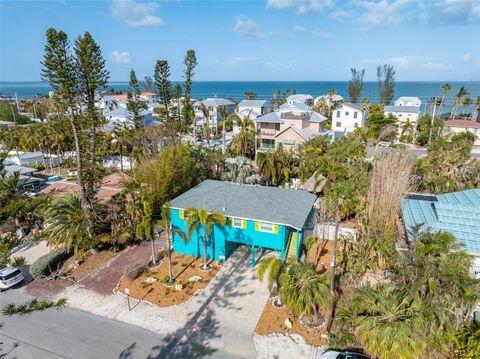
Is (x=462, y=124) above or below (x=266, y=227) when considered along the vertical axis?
above

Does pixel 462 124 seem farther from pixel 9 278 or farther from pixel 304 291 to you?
pixel 9 278

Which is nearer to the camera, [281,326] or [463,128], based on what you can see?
[281,326]

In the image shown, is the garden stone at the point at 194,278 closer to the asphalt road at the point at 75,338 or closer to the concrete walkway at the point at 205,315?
the concrete walkway at the point at 205,315

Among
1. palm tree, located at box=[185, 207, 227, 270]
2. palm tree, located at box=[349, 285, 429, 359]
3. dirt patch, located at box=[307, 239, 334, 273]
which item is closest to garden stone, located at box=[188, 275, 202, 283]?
palm tree, located at box=[185, 207, 227, 270]

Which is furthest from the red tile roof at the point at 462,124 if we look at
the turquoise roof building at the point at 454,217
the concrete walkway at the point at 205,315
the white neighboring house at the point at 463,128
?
the concrete walkway at the point at 205,315

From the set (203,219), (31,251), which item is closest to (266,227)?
(203,219)
